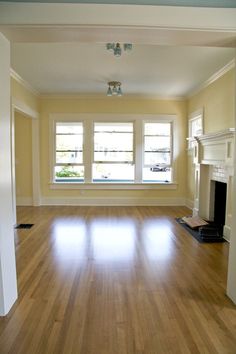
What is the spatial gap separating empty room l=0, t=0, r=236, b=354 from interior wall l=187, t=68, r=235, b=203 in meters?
0.04

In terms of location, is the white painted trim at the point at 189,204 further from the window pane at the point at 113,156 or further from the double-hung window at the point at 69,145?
the double-hung window at the point at 69,145

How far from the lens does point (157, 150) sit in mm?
6973

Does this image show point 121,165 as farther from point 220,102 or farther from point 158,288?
point 158,288

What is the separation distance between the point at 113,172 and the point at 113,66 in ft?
10.1

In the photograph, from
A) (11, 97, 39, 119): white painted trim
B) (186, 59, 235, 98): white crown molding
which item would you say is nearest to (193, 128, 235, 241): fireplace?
(186, 59, 235, 98): white crown molding

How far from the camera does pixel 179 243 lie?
3.98 meters

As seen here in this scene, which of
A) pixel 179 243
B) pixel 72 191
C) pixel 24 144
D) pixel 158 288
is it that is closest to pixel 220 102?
pixel 179 243

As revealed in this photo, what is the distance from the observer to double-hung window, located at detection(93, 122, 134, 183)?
272 inches

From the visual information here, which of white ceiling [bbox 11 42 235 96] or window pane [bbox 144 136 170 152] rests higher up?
white ceiling [bbox 11 42 235 96]

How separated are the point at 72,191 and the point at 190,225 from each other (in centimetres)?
337

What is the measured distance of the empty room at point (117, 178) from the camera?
1999mm

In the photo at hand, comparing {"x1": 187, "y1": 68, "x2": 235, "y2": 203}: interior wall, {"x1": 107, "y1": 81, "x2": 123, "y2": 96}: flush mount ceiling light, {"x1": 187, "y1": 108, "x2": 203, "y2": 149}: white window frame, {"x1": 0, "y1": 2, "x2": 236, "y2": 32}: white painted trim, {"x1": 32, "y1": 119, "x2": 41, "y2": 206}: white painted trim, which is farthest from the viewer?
{"x1": 32, "y1": 119, "x2": 41, "y2": 206}: white painted trim

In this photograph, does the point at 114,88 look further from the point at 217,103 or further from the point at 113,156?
Result: the point at 217,103

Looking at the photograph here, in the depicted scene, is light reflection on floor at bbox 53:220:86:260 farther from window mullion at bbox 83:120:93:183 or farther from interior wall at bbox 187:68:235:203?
interior wall at bbox 187:68:235:203
